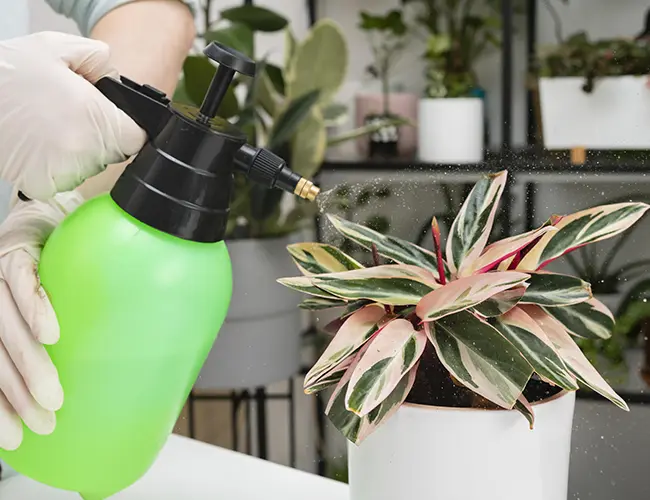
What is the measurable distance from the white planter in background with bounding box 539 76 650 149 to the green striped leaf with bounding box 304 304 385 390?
29.4 inches

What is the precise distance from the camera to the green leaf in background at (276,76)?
127 centimetres

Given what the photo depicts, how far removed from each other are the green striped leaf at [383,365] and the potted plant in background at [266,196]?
0.72 meters

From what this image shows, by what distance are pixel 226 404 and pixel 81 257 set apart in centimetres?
116

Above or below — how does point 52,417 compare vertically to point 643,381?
above

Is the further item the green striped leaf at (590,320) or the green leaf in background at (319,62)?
the green leaf in background at (319,62)

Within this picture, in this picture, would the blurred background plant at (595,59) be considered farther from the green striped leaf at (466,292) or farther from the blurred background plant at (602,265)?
the green striped leaf at (466,292)

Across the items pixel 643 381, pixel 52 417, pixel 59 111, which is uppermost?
pixel 59 111

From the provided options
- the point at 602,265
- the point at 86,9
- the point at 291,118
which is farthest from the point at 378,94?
the point at 602,265

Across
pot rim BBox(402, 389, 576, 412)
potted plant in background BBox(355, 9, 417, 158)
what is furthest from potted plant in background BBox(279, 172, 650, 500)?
potted plant in background BBox(355, 9, 417, 158)

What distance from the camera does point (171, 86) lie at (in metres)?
0.67

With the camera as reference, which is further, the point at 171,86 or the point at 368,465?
the point at 171,86

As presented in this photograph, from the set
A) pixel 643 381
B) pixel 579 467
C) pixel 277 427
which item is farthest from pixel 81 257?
pixel 277 427

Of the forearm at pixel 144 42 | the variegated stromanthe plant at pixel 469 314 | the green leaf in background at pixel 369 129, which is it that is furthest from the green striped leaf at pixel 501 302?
the green leaf in background at pixel 369 129

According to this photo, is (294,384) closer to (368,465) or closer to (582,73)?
(582,73)
